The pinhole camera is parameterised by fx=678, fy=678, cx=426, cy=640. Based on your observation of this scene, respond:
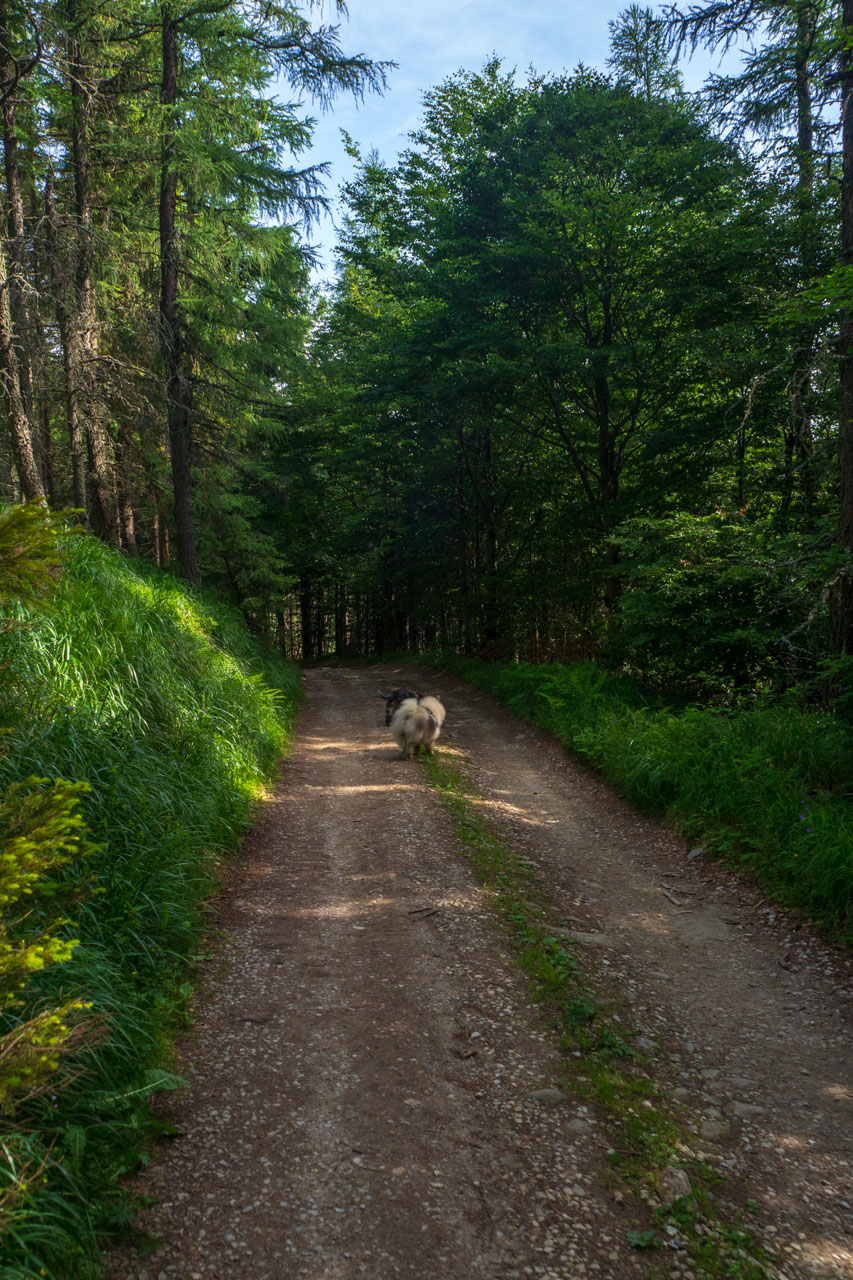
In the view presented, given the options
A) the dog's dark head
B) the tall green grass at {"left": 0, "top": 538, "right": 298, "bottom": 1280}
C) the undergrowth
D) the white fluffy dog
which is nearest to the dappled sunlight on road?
the tall green grass at {"left": 0, "top": 538, "right": 298, "bottom": 1280}

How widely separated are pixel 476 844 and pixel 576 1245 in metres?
4.45

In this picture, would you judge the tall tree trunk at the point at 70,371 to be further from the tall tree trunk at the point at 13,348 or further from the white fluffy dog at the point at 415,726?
the white fluffy dog at the point at 415,726

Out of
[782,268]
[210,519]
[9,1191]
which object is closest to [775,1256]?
[9,1191]

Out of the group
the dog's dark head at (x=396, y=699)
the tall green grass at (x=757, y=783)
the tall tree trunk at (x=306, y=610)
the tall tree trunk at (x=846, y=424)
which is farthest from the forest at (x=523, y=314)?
the tall tree trunk at (x=306, y=610)

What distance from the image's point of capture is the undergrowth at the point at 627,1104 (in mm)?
2871

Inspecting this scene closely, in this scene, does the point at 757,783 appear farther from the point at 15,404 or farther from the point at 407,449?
the point at 407,449

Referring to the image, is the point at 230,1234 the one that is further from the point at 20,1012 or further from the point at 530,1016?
the point at 530,1016

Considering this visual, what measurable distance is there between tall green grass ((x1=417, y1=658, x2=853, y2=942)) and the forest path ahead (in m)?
0.39

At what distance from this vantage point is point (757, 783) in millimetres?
7137

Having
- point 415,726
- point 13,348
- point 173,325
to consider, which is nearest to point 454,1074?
point 415,726

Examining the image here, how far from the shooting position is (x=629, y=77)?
14.9 m

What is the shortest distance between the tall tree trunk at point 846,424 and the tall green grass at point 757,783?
1033 mm

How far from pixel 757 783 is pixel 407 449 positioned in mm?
18041

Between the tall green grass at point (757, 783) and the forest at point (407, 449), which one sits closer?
the forest at point (407, 449)
